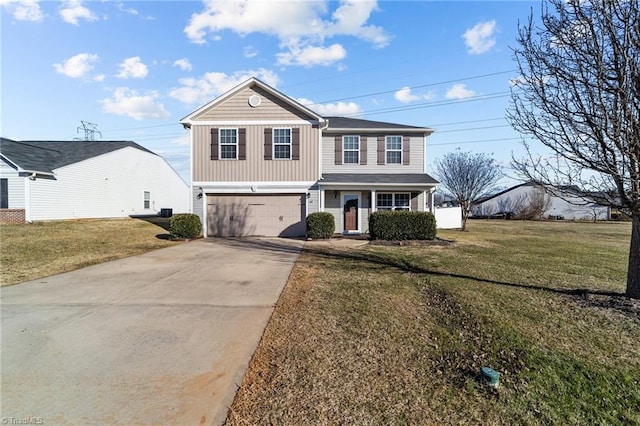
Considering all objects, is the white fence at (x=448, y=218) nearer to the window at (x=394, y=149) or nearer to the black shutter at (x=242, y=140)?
the window at (x=394, y=149)

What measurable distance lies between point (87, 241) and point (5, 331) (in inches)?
385

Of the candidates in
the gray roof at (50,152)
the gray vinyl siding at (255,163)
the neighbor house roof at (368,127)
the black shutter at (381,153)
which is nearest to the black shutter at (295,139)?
the gray vinyl siding at (255,163)

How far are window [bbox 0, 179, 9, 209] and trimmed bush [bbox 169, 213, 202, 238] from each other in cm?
1045

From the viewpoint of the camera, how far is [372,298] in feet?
18.4

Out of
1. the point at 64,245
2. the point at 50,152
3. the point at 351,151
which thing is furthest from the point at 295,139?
the point at 50,152

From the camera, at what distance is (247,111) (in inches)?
589

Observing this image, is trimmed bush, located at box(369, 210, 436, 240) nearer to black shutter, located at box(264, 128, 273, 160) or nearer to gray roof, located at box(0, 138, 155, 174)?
black shutter, located at box(264, 128, 273, 160)

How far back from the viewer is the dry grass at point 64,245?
8373 millimetres

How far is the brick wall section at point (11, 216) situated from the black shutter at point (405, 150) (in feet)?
65.0

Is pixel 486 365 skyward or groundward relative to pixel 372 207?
groundward

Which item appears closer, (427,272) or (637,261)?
(637,261)

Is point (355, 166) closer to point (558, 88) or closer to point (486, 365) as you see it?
point (558, 88)

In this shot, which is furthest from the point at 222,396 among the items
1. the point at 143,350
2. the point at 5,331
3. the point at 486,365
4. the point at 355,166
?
the point at 355,166

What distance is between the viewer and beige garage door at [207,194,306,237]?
1530 cm
